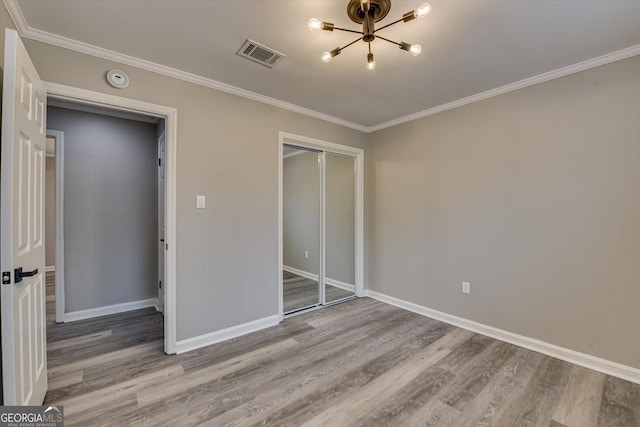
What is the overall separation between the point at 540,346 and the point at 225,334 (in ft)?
9.78

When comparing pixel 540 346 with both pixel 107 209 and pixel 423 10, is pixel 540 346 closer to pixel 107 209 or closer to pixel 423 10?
pixel 423 10

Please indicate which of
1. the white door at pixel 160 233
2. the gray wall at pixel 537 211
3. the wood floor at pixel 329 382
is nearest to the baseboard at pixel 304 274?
the wood floor at pixel 329 382

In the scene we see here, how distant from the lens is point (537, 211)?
2.54 metres

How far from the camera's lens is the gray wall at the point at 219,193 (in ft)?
8.04

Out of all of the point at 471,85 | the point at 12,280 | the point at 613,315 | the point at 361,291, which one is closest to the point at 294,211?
the point at 361,291

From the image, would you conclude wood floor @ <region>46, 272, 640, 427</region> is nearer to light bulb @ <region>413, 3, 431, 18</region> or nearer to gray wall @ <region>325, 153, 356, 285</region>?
gray wall @ <region>325, 153, 356, 285</region>

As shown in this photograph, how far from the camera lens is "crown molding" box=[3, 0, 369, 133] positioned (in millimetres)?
1797

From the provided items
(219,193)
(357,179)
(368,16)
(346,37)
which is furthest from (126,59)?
(357,179)

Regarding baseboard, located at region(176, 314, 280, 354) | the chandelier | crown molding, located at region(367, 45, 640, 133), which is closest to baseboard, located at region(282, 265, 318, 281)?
baseboard, located at region(176, 314, 280, 354)

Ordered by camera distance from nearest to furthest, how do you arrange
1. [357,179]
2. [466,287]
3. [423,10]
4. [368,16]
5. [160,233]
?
[423,10] → [368,16] → [466,287] → [160,233] → [357,179]

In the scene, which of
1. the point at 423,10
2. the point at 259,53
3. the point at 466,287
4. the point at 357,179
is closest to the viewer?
the point at 423,10

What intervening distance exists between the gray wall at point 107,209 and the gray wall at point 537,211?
342cm

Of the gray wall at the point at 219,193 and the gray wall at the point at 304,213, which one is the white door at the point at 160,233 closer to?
the gray wall at the point at 219,193

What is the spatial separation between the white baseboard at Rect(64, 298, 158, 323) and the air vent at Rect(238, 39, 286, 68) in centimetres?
327
